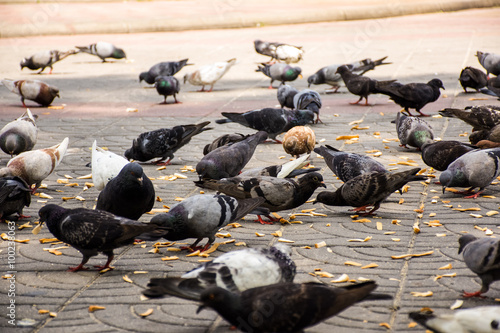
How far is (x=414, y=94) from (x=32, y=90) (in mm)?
5502

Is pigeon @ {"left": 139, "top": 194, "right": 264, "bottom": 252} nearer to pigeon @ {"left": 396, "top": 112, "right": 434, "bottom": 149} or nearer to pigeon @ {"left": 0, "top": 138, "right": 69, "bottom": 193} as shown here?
pigeon @ {"left": 0, "top": 138, "right": 69, "bottom": 193}

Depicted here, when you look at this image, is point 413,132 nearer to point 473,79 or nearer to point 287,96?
point 287,96

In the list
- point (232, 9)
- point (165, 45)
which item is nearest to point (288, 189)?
point (165, 45)

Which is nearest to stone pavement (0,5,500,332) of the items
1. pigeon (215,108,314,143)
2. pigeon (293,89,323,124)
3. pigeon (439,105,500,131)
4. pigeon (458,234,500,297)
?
pigeon (458,234,500,297)

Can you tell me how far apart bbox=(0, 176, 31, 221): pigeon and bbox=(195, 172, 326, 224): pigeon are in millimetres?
1296

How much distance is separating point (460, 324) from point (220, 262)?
1170mm

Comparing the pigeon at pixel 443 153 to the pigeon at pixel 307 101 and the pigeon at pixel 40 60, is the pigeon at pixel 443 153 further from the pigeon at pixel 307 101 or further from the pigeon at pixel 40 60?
the pigeon at pixel 40 60

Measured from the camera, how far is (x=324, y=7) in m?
24.9

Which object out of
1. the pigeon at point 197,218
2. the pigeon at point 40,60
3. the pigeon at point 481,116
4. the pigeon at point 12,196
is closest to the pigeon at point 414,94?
the pigeon at point 481,116

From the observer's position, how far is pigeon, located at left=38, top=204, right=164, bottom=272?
13.4ft

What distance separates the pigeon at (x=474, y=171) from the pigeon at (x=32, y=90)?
6.73 m

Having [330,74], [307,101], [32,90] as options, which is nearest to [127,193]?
[307,101]

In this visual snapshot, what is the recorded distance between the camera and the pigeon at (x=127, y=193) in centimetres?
470

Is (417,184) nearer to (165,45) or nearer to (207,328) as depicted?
(207,328)
